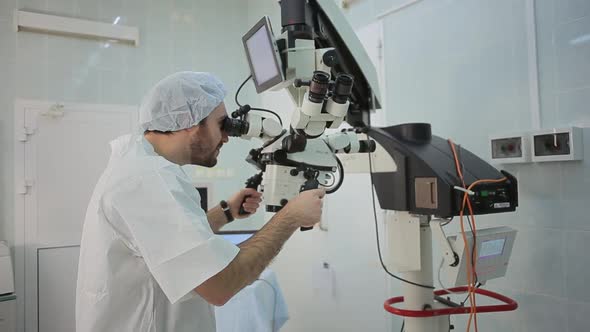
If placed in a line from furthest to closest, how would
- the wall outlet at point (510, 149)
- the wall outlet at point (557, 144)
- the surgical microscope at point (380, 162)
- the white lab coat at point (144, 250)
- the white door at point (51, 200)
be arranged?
the white door at point (51, 200)
the wall outlet at point (510, 149)
the wall outlet at point (557, 144)
the surgical microscope at point (380, 162)
the white lab coat at point (144, 250)

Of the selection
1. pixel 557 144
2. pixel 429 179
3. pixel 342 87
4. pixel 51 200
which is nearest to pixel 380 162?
pixel 429 179

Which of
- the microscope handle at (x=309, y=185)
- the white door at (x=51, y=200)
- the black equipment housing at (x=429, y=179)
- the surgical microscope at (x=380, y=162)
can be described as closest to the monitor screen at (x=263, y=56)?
the surgical microscope at (x=380, y=162)

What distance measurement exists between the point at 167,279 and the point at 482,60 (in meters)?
1.55

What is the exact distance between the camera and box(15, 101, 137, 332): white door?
2922 mm

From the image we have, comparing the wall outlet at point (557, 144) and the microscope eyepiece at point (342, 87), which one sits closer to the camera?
the microscope eyepiece at point (342, 87)

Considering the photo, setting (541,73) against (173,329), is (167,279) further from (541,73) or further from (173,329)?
(541,73)

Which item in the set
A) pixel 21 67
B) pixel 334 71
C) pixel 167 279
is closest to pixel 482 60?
pixel 334 71

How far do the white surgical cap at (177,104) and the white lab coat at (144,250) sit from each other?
0.29 ft

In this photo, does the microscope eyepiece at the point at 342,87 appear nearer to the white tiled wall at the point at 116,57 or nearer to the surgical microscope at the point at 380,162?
the surgical microscope at the point at 380,162

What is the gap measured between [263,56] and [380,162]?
536 millimetres

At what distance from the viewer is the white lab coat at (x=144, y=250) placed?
0.98m

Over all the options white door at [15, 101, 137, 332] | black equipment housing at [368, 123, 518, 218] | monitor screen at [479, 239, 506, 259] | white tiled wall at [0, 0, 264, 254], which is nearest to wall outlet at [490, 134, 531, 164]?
black equipment housing at [368, 123, 518, 218]

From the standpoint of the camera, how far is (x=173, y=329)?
3.76 feet

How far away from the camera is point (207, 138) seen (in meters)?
1.30
